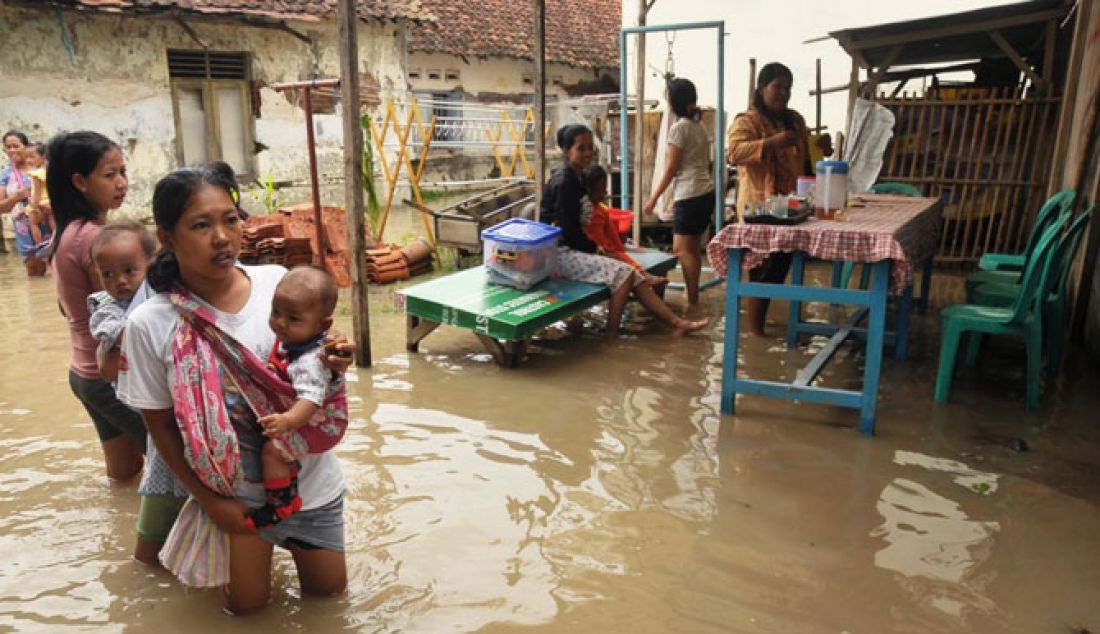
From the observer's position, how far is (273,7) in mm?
12500

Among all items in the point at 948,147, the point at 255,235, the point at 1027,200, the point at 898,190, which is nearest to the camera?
the point at 898,190

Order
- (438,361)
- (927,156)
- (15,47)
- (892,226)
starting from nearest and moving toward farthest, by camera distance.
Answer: (892,226), (438,361), (927,156), (15,47)

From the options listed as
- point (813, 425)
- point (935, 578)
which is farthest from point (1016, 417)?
point (935, 578)

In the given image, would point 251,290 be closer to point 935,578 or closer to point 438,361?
point 935,578

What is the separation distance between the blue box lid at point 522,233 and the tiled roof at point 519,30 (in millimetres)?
10330

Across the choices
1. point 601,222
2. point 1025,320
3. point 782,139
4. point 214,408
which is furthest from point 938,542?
point 601,222

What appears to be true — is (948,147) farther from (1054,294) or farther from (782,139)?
(1054,294)

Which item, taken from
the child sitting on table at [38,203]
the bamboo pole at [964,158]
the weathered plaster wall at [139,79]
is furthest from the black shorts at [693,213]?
the weathered plaster wall at [139,79]

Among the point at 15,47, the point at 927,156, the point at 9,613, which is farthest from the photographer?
the point at 15,47

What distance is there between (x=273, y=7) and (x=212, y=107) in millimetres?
1849

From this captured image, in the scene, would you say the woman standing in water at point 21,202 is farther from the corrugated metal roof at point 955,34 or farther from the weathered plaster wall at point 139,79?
the corrugated metal roof at point 955,34

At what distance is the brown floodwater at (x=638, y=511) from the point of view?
2.71 m

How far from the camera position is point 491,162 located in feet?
60.7

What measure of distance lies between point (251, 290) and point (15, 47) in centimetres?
992
